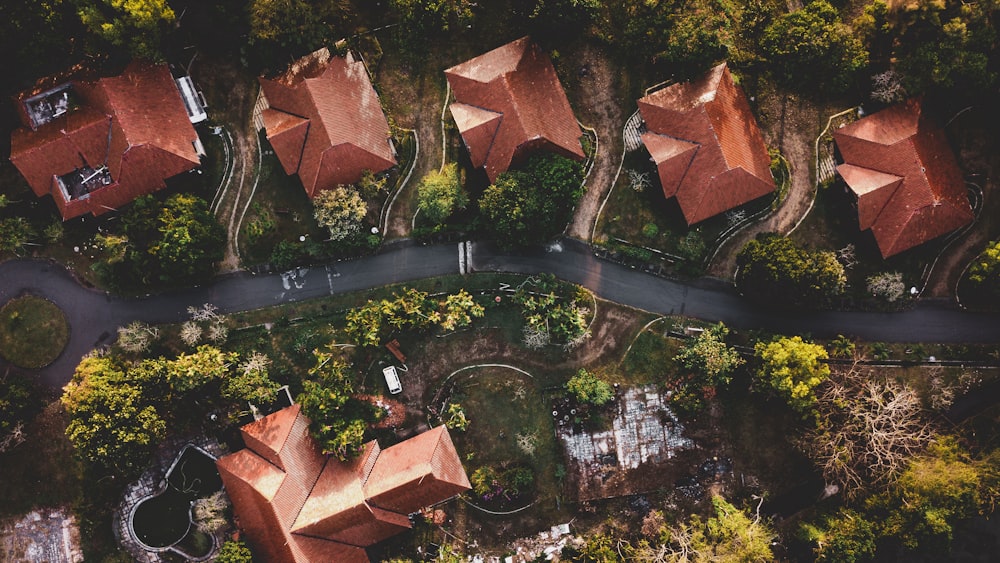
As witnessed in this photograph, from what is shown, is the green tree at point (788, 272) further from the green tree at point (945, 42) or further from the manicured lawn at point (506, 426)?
the manicured lawn at point (506, 426)

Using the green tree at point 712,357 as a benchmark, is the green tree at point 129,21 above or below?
above

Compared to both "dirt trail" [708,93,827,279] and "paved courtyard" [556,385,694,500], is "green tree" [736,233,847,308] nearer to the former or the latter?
"dirt trail" [708,93,827,279]

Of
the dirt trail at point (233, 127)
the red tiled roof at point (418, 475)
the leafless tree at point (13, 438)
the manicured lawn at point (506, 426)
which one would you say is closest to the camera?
the red tiled roof at point (418, 475)

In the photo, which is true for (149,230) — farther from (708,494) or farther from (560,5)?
(708,494)

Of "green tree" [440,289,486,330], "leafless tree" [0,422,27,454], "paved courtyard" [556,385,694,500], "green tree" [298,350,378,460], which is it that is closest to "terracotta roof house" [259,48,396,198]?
"green tree" [440,289,486,330]

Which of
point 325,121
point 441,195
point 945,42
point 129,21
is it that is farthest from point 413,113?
point 945,42

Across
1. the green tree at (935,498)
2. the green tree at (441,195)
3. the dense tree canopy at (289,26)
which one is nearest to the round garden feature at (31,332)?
the dense tree canopy at (289,26)

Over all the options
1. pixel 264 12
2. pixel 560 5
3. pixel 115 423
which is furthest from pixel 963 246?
pixel 115 423
